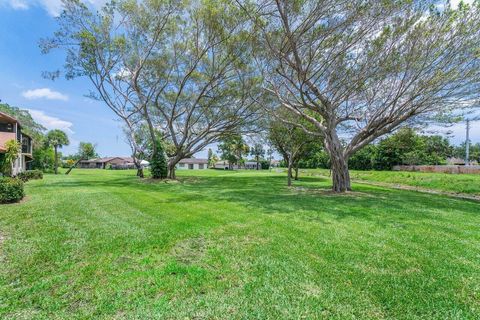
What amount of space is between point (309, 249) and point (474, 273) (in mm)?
2266

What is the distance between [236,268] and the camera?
12.3 ft

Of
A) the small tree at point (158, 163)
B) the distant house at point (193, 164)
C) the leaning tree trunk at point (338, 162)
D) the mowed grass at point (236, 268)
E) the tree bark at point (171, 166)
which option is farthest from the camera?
the distant house at point (193, 164)

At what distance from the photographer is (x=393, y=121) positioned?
13.1 m

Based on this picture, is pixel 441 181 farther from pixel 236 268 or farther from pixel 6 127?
pixel 6 127

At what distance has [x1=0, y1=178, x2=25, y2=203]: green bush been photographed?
8839 millimetres

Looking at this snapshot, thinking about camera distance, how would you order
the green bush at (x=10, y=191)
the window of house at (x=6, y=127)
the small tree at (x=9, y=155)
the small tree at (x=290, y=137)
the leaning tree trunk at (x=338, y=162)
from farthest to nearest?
the window of house at (x=6, y=127) < the small tree at (x=290, y=137) < the small tree at (x=9, y=155) < the leaning tree trunk at (x=338, y=162) < the green bush at (x=10, y=191)

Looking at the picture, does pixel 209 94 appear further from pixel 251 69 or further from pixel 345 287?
pixel 345 287

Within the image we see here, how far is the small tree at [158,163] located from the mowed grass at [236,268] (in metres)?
14.4

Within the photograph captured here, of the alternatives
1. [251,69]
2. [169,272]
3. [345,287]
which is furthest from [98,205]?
[251,69]

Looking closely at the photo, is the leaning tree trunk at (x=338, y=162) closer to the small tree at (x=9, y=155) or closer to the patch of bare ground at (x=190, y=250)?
the patch of bare ground at (x=190, y=250)

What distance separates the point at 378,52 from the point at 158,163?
16.9 metres

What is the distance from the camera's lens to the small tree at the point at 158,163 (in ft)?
69.6

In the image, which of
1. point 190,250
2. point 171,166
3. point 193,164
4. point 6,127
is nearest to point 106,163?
point 193,164

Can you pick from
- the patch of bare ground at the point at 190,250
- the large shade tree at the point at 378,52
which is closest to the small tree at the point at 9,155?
the large shade tree at the point at 378,52
